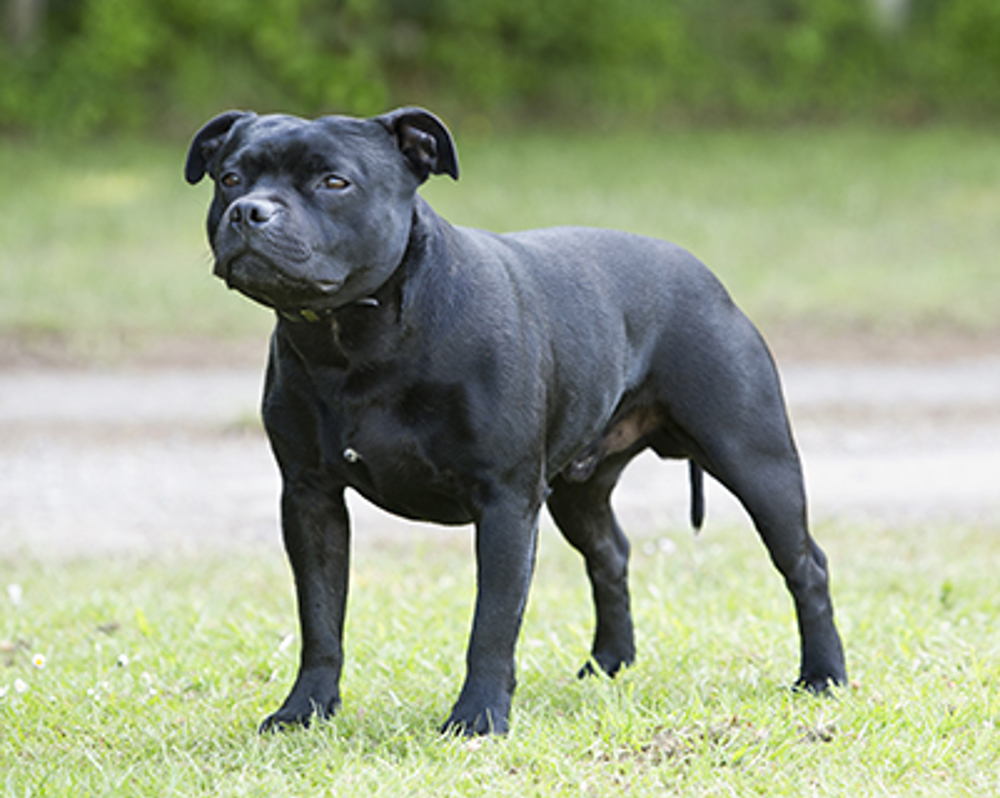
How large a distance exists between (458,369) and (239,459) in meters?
5.34

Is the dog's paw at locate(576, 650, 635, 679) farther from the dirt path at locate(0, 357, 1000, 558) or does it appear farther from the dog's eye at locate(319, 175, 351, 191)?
the dirt path at locate(0, 357, 1000, 558)

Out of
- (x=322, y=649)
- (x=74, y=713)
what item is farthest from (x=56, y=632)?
(x=322, y=649)

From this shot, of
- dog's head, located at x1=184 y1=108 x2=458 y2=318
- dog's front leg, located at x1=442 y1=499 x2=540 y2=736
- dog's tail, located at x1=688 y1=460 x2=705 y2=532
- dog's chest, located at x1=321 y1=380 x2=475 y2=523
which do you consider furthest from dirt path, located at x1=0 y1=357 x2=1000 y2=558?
dog's head, located at x1=184 y1=108 x2=458 y2=318

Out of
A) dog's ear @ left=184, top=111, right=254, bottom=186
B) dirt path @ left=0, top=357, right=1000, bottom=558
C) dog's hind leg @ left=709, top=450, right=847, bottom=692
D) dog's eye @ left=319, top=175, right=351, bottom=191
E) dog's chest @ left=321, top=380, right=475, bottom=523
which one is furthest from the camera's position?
dirt path @ left=0, top=357, right=1000, bottom=558

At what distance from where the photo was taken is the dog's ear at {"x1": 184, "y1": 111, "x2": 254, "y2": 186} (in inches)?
161

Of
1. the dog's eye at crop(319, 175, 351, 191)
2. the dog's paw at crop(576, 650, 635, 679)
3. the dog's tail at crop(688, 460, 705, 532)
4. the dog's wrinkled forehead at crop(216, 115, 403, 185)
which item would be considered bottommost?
the dog's paw at crop(576, 650, 635, 679)

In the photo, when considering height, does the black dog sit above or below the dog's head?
below

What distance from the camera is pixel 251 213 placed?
352 cm

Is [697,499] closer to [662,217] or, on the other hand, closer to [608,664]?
→ [608,664]

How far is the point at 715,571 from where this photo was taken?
21.1 feet

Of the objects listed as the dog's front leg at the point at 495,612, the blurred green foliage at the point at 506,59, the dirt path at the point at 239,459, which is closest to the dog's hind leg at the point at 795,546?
the dog's front leg at the point at 495,612

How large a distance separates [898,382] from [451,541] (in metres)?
4.91

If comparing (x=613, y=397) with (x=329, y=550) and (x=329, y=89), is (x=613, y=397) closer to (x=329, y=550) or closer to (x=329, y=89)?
(x=329, y=550)

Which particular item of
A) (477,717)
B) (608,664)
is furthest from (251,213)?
(608,664)
